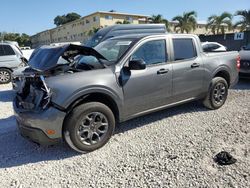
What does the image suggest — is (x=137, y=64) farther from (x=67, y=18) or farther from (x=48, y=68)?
(x=67, y=18)

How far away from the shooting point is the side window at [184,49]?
4.72m

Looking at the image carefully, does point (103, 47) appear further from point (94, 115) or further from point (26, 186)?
point (26, 186)

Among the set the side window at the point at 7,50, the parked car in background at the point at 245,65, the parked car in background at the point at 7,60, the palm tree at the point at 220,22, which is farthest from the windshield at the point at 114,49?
the palm tree at the point at 220,22

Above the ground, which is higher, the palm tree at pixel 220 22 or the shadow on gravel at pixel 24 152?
the palm tree at pixel 220 22

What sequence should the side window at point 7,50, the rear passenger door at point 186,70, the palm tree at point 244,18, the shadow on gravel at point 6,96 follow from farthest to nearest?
the palm tree at point 244,18, the side window at point 7,50, the shadow on gravel at point 6,96, the rear passenger door at point 186,70

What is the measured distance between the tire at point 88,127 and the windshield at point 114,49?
1.00m

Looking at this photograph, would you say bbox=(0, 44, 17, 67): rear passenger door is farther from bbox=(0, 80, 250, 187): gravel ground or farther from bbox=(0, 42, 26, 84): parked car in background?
bbox=(0, 80, 250, 187): gravel ground

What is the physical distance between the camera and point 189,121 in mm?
4859

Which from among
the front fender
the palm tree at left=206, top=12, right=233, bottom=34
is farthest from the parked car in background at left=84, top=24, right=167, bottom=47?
the palm tree at left=206, top=12, right=233, bottom=34

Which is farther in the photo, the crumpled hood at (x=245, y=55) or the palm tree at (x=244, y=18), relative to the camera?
the palm tree at (x=244, y=18)

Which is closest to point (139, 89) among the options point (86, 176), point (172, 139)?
point (172, 139)

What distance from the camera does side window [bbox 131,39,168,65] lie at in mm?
4258

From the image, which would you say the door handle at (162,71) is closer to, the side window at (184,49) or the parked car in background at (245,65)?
the side window at (184,49)

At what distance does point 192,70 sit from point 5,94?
20.9 feet
